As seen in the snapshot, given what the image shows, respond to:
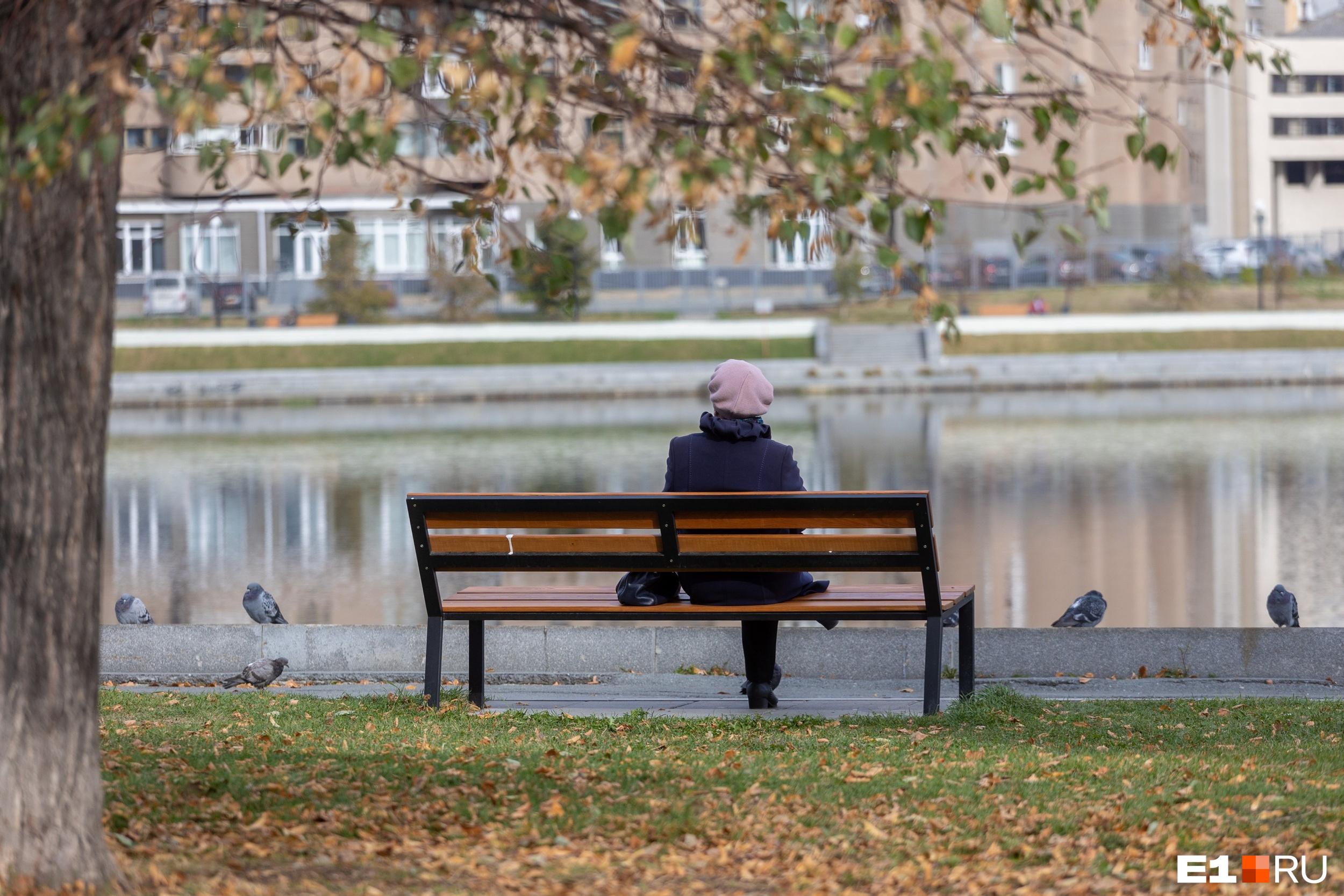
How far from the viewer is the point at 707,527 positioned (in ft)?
21.0

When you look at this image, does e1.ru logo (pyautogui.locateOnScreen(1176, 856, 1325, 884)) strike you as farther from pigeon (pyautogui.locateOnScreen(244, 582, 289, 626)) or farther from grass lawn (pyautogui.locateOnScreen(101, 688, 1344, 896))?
pigeon (pyautogui.locateOnScreen(244, 582, 289, 626))

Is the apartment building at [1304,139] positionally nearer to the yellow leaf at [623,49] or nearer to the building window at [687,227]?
the building window at [687,227]

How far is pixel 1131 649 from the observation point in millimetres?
7395

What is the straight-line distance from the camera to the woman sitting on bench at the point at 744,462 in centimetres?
661

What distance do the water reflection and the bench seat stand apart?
4.80 meters

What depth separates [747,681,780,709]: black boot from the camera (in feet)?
22.0

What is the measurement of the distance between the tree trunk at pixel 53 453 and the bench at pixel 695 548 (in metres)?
2.52

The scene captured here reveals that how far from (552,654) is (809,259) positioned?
3.67 m

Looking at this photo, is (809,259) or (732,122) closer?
(732,122)

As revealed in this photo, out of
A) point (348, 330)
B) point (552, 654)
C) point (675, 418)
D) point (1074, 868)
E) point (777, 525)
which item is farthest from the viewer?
point (348, 330)

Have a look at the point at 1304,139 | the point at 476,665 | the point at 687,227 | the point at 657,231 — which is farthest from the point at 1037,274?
the point at 687,227

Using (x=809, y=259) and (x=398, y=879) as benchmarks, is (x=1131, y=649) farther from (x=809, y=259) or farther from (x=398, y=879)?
(x=398, y=879)

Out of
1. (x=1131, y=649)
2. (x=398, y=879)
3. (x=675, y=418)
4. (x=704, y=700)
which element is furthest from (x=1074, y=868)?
(x=675, y=418)

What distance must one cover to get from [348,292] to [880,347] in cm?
1538
